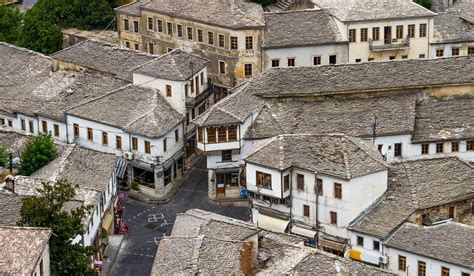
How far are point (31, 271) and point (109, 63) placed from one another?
44.0 m

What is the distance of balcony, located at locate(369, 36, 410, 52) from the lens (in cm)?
12025

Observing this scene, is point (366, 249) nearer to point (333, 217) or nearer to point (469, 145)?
point (333, 217)

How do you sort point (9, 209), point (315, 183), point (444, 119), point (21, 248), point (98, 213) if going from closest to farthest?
point (21, 248)
point (9, 209)
point (315, 183)
point (98, 213)
point (444, 119)

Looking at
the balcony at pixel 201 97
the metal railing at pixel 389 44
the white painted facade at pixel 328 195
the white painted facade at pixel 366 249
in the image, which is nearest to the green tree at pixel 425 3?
the metal railing at pixel 389 44

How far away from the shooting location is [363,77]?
110 m

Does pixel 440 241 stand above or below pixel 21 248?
below

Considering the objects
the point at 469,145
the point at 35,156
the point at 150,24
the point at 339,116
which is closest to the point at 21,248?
the point at 35,156

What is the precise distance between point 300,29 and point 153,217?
26243 mm

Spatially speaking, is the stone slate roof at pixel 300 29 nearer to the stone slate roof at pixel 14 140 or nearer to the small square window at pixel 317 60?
the small square window at pixel 317 60

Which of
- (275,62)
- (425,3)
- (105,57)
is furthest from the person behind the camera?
(425,3)

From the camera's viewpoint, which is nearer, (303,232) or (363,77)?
(303,232)

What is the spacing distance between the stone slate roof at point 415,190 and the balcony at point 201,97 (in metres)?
23.1

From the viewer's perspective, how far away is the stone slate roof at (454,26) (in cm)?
12369

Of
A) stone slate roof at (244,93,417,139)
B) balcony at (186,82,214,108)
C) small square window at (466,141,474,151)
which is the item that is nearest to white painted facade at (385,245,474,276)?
stone slate roof at (244,93,417,139)
